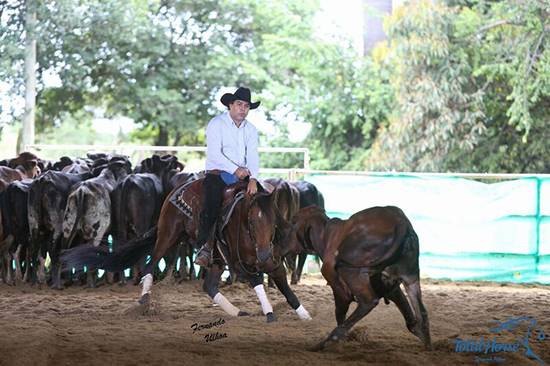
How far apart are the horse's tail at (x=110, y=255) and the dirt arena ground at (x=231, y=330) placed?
0.49 metres

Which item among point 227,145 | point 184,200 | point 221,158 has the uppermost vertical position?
point 227,145

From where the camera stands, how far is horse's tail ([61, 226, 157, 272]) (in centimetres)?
862

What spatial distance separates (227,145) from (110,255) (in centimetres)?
185

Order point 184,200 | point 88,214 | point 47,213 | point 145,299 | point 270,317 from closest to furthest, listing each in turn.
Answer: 1. point 270,317
2. point 145,299
3. point 184,200
4. point 88,214
5. point 47,213

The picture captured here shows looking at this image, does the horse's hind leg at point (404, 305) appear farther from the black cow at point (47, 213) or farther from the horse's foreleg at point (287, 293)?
the black cow at point (47, 213)

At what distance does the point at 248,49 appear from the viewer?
25828mm

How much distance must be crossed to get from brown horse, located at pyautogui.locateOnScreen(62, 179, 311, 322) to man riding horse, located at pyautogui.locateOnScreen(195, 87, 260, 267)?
119mm

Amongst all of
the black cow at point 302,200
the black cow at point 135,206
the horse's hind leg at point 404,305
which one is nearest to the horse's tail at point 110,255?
the black cow at point 135,206

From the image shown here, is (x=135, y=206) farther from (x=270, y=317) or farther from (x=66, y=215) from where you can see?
(x=270, y=317)

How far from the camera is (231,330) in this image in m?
7.24

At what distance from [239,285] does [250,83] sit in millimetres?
14641

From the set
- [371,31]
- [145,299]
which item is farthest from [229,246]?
[371,31]

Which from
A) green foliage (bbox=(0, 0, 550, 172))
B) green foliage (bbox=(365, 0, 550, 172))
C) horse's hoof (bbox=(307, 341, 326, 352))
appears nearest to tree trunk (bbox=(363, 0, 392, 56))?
green foliage (bbox=(0, 0, 550, 172))

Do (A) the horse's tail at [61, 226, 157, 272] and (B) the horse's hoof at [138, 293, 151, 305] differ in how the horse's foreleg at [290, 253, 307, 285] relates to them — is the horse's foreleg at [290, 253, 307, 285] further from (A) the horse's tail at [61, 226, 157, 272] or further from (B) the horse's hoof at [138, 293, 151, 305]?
(B) the horse's hoof at [138, 293, 151, 305]
